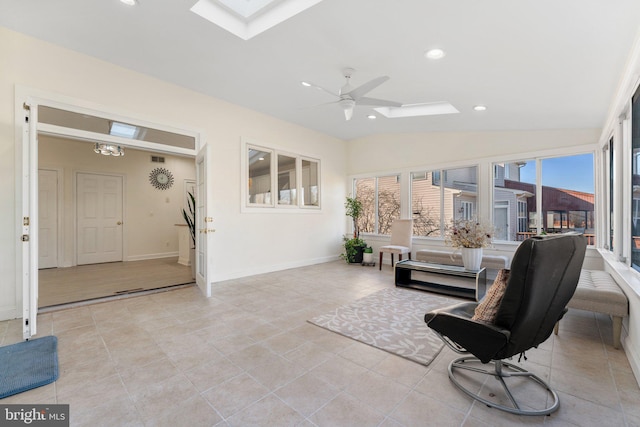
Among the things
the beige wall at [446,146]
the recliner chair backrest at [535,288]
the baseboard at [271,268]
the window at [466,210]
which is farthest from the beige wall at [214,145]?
the recliner chair backrest at [535,288]

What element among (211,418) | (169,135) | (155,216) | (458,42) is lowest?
(211,418)

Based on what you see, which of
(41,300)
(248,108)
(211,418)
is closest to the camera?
(211,418)

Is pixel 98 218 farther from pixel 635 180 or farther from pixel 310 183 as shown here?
pixel 635 180

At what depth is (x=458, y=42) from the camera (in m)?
2.59

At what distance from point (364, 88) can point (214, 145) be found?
9.15 ft

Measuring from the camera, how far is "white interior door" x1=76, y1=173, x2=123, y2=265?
6.30 m

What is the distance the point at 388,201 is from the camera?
22.0 ft

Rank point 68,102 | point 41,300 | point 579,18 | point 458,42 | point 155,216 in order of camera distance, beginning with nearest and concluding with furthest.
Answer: point 579,18
point 458,42
point 68,102
point 41,300
point 155,216

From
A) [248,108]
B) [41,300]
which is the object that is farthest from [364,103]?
[41,300]

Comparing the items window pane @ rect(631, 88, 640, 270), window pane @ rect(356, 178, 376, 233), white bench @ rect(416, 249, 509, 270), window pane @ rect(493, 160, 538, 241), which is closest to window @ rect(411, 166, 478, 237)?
window pane @ rect(493, 160, 538, 241)

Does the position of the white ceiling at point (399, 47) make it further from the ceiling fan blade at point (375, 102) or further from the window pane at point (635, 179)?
the window pane at point (635, 179)

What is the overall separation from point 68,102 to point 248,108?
2.54 metres

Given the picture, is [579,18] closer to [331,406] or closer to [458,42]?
[458,42]

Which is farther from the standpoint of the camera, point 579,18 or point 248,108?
point 248,108
